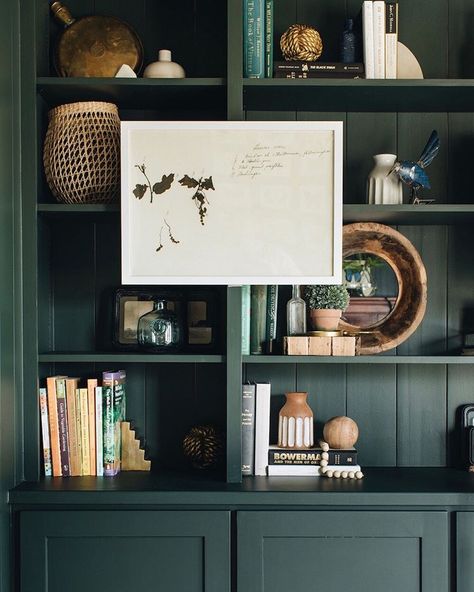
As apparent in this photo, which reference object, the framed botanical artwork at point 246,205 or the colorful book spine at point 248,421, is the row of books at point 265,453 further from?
the framed botanical artwork at point 246,205

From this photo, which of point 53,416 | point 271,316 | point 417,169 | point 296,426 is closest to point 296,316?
point 271,316

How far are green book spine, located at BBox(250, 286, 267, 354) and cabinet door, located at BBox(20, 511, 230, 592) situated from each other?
1.70ft

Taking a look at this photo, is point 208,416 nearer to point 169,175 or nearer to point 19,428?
point 19,428

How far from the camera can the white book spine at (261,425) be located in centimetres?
214

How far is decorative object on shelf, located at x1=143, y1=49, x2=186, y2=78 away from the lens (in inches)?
84.0

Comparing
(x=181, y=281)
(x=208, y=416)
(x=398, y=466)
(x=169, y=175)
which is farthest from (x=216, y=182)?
(x=398, y=466)

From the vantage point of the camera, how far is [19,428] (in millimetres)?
2062

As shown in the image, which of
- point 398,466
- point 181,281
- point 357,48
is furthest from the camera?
point 398,466

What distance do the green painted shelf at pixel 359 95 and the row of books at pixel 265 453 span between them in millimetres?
890

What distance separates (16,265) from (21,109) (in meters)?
0.46

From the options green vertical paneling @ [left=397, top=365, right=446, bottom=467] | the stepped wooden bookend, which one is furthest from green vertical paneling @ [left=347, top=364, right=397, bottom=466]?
the stepped wooden bookend

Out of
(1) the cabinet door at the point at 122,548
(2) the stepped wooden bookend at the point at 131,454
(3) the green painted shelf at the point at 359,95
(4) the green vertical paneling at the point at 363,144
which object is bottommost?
(1) the cabinet door at the point at 122,548

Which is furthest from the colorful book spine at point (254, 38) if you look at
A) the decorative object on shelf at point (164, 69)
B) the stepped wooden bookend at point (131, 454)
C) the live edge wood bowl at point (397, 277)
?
the stepped wooden bookend at point (131, 454)

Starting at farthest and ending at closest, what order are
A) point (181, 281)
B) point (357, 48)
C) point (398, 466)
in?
point (398, 466), point (357, 48), point (181, 281)
